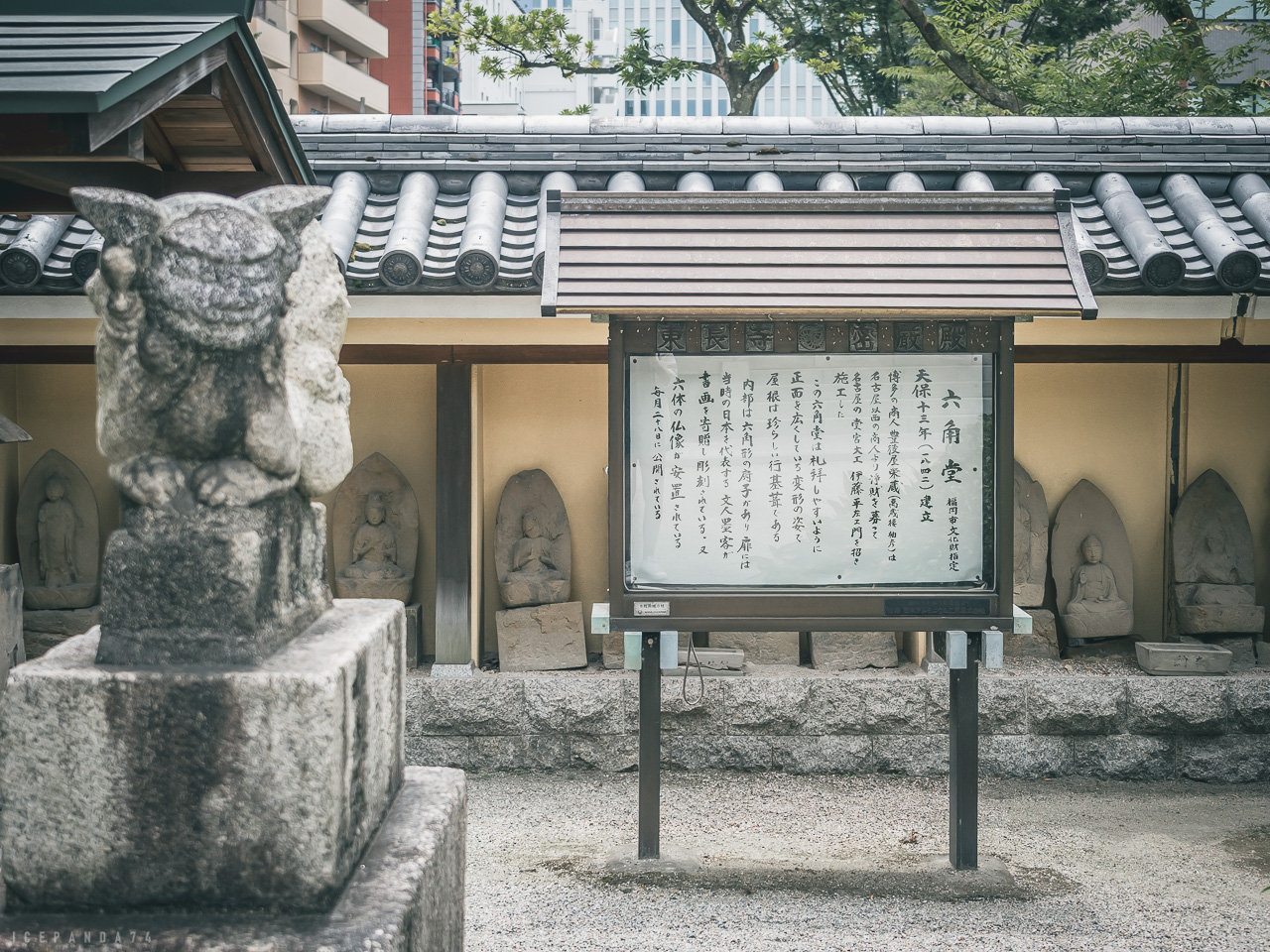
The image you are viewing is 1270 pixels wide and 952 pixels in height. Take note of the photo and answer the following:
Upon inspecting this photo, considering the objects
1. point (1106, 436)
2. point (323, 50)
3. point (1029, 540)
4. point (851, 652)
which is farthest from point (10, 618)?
point (323, 50)

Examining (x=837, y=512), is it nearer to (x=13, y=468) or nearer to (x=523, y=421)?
(x=523, y=421)

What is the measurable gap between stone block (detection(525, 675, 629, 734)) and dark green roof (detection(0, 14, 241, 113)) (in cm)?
372

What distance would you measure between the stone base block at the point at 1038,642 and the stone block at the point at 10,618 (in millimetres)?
5492

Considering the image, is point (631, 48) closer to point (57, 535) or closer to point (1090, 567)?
point (1090, 567)

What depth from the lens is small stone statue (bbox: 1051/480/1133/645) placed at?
6582 mm

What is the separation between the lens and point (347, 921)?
2.34m

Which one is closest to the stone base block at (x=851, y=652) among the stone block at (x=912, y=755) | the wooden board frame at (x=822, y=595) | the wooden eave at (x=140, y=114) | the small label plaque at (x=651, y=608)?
the stone block at (x=912, y=755)

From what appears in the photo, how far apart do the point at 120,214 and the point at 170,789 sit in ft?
4.10

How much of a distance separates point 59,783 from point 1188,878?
14.7 feet

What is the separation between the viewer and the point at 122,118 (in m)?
3.54

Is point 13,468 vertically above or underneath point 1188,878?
above

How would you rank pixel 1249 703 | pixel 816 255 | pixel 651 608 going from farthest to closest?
pixel 1249 703, pixel 651 608, pixel 816 255

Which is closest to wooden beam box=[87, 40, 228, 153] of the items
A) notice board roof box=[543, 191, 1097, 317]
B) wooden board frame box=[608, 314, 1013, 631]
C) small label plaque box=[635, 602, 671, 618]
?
notice board roof box=[543, 191, 1097, 317]

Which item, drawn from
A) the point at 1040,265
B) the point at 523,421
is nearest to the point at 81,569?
the point at 523,421
